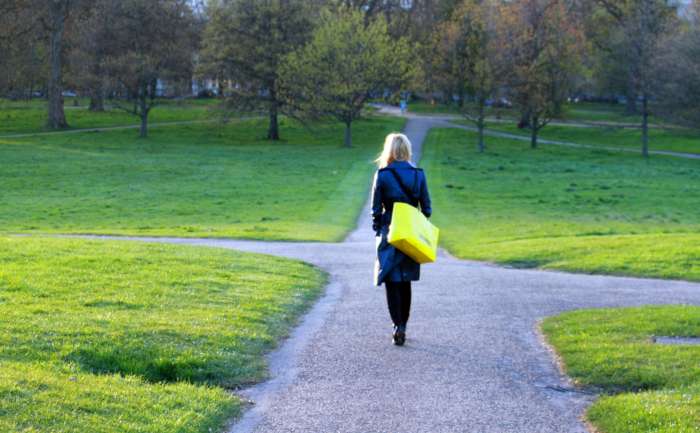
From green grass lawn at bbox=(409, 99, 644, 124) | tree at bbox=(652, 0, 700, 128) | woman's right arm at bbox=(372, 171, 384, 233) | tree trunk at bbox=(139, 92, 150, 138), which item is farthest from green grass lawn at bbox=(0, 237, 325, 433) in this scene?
green grass lawn at bbox=(409, 99, 644, 124)

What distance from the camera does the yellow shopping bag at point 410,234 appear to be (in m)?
9.43

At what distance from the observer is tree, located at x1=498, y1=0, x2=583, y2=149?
61.2m

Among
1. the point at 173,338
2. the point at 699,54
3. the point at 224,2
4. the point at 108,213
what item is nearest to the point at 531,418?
the point at 173,338

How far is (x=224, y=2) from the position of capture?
209 ft

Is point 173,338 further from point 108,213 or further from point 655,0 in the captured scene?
point 655,0

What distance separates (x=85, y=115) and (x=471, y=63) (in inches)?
1340

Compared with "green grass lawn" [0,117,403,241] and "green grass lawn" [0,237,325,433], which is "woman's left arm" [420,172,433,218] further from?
"green grass lawn" [0,117,403,241]

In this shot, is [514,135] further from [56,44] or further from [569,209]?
[569,209]

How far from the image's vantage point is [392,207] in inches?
387

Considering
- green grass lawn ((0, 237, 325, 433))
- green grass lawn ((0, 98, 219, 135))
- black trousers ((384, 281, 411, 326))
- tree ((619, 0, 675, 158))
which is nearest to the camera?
green grass lawn ((0, 237, 325, 433))

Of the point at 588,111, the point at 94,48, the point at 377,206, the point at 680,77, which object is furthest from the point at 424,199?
the point at 588,111

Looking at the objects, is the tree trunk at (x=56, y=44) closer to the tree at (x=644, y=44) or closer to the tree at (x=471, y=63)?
the tree at (x=471, y=63)

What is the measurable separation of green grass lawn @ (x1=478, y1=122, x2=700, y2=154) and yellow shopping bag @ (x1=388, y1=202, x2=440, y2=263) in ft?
194

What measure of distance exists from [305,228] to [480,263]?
7.33 metres
